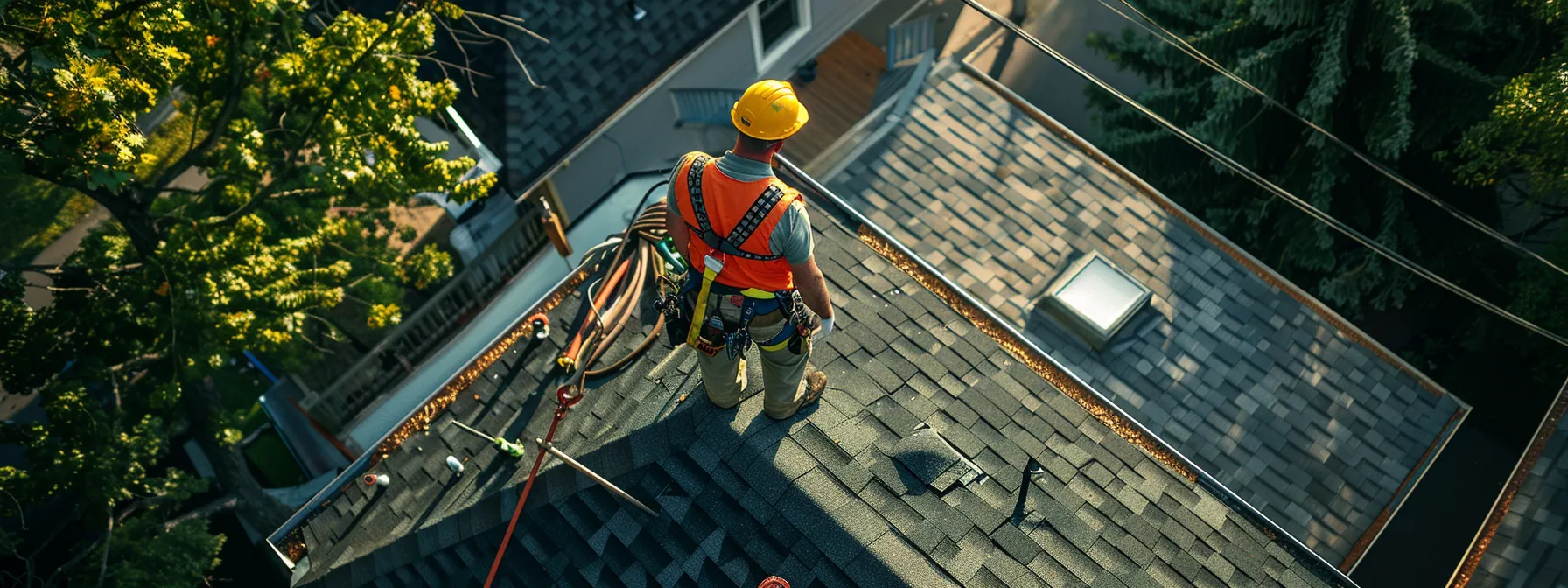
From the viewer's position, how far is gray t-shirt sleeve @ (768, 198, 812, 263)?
7.64 m

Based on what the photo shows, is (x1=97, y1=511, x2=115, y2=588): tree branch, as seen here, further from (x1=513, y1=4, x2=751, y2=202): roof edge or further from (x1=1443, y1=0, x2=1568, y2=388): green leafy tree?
(x1=1443, y1=0, x2=1568, y2=388): green leafy tree

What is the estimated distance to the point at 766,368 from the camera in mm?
8633

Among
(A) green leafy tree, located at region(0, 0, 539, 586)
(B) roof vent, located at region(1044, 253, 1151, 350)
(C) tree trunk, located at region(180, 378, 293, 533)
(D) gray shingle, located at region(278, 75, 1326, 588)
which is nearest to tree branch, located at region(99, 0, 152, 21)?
(A) green leafy tree, located at region(0, 0, 539, 586)

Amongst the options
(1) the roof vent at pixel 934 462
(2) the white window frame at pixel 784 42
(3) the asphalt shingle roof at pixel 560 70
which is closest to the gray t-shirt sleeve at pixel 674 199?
(1) the roof vent at pixel 934 462

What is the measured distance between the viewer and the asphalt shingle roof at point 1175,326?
12.9m

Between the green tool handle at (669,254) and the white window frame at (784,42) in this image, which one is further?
the white window frame at (784,42)

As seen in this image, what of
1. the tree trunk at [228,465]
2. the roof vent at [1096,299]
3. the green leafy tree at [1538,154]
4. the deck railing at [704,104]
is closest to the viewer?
the green leafy tree at [1538,154]

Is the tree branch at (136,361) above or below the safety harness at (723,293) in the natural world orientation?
above

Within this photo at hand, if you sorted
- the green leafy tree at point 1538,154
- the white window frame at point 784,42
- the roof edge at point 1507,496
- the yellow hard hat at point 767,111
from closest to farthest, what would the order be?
the yellow hard hat at point 767,111 < the roof edge at point 1507,496 < the green leafy tree at point 1538,154 < the white window frame at point 784,42

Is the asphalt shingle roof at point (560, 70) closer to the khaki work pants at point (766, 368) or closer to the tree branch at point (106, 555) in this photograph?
the tree branch at point (106, 555)

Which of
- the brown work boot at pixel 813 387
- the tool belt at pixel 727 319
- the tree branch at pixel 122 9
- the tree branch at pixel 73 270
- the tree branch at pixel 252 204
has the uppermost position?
the tree branch at pixel 122 9

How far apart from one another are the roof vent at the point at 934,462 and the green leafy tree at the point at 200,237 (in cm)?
793

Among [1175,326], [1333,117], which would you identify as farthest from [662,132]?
[1333,117]

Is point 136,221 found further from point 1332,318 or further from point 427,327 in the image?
point 1332,318
